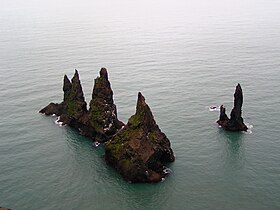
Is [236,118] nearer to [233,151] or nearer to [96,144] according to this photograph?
[233,151]

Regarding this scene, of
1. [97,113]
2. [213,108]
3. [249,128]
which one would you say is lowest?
[249,128]

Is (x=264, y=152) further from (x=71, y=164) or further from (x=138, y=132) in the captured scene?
(x=71, y=164)

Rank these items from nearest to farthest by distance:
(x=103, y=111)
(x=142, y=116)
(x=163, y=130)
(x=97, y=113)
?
(x=142, y=116) < (x=103, y=111) < (x=97, y=113) < (x=163, y=130)

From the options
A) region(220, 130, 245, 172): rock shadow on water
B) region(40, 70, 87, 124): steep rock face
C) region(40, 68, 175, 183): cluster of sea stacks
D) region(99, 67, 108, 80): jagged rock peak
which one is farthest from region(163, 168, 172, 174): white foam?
region(40, 70, 87, 124): steep rock face

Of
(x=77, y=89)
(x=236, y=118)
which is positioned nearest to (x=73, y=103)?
(x=77, y=89)

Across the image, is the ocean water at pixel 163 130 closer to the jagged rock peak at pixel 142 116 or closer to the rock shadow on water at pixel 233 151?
the rock shadow on water at pixel 233 151

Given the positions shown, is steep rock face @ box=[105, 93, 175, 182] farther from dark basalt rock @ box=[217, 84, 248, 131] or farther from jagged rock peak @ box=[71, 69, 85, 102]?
jagged rock peak @ box=[71, 69, 85, 102]

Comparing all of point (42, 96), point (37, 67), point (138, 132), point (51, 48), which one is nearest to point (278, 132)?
point (138, 132)
